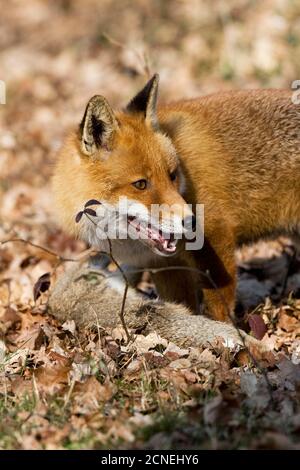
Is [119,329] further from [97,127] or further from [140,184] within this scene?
[97,127]

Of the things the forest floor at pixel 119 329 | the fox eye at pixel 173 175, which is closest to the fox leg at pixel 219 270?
the forest floor at pixel 119 329

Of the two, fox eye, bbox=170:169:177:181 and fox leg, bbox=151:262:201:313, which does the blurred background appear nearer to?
fox leg, bbox=151:262:201:313

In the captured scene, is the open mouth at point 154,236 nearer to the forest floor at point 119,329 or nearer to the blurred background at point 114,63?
the forest floor at point 119,329

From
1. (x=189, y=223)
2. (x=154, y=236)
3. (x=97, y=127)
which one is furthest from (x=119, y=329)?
(x=97, y=127)

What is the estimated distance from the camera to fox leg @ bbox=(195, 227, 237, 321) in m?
5.09

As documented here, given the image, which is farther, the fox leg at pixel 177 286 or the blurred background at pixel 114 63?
the blurred background at pixel 114 63

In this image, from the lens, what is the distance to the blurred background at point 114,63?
9117mm

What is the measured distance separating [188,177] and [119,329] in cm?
122

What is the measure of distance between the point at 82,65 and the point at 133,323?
27.8 feet

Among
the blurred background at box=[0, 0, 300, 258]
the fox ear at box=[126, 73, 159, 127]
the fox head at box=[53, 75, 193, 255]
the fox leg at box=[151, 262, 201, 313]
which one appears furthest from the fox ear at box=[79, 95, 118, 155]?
the blurred background at box=[0, 0, 300, 258]

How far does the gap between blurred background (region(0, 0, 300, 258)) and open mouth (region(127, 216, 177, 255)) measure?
9.64 feet

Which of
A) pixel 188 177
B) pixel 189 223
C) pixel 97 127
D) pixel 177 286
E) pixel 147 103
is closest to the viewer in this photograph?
pixel 189 223

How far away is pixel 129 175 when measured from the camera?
465cm

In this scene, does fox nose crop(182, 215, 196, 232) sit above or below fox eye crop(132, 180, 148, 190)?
below
